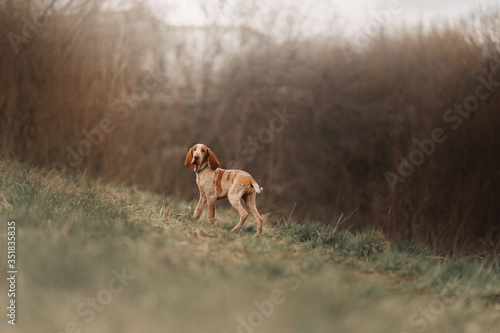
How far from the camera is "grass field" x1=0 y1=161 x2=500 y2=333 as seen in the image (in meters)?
2.67

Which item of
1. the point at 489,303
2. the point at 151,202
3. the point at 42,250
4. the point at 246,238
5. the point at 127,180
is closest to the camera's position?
the point at 42,250

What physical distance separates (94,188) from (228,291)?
3575 mm

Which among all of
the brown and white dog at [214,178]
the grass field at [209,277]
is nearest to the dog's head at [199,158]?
the brown and white dog at [214,178]

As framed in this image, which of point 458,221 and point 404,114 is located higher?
point 404,114

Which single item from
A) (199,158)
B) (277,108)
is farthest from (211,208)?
(277,108)

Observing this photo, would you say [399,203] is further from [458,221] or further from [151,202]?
[151,202]

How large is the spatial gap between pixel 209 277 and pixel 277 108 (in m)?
9.73

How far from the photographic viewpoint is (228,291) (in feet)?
9.77

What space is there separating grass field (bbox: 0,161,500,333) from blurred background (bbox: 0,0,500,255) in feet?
8.63

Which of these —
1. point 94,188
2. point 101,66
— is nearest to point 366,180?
point 101,66

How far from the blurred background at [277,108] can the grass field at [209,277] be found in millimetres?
2632

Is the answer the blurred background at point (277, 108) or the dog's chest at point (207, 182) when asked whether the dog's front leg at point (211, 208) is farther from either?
the blurred background at point (277, 108)

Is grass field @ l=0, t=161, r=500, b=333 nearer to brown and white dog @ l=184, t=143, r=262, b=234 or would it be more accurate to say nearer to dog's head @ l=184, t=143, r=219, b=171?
brown and white dog @ l=184, t=143, r=262, b=234

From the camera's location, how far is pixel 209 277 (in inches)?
125
